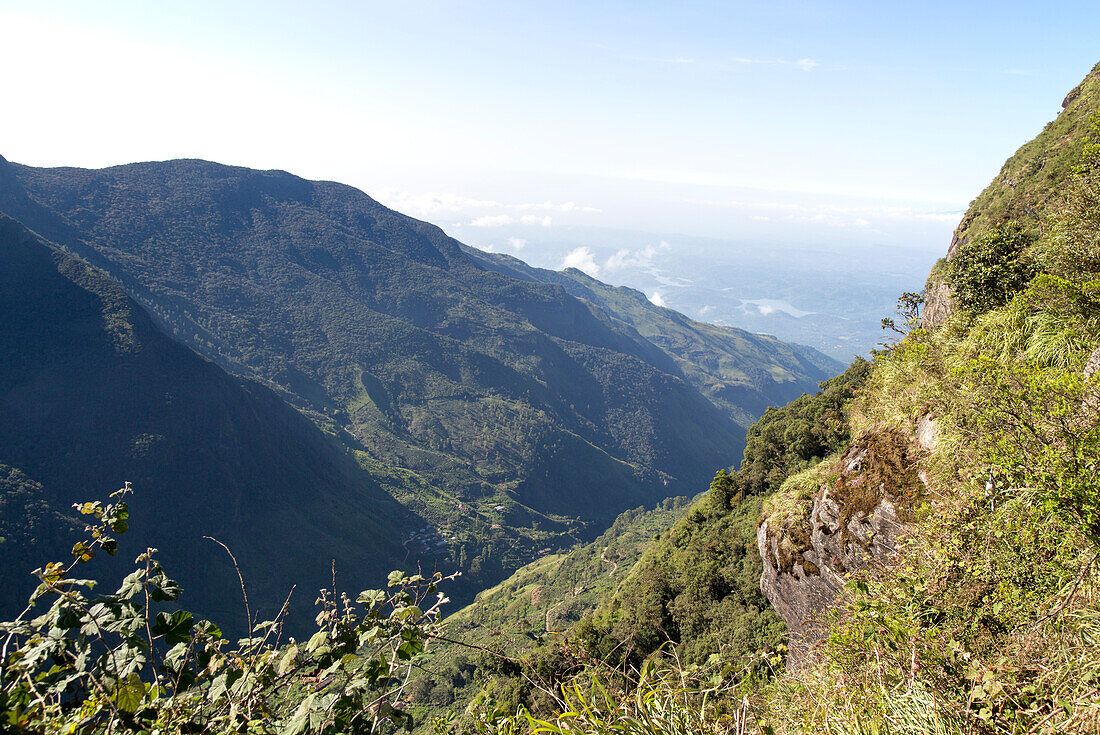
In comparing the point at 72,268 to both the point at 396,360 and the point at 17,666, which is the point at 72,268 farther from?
the point at 17,666

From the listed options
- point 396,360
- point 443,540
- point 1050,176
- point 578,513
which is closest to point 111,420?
point 443,540

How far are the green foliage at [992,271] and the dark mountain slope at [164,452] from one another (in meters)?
108

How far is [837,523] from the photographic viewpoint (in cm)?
1111

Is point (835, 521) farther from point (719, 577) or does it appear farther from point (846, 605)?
point (719, 577)

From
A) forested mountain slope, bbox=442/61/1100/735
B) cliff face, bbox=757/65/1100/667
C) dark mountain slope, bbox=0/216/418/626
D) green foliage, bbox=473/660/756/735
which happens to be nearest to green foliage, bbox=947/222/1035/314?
forested mountain slope, bbox=442/61/1100/735

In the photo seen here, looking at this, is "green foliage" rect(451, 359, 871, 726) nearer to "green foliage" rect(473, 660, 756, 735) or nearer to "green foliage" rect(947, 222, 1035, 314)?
"green foliage" rect(947, 222, 1035, 314)

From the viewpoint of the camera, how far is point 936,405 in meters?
9.57

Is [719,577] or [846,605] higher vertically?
[846,605]

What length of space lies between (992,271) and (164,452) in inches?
5474

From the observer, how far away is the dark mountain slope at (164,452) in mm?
94000

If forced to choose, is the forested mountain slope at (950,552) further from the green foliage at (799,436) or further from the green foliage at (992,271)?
the green foliage at (799,436)

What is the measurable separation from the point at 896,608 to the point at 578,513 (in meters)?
160

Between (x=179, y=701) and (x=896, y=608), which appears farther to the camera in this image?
(x=896, y=608)

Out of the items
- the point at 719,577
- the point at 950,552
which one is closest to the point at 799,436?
the point at 719,577
